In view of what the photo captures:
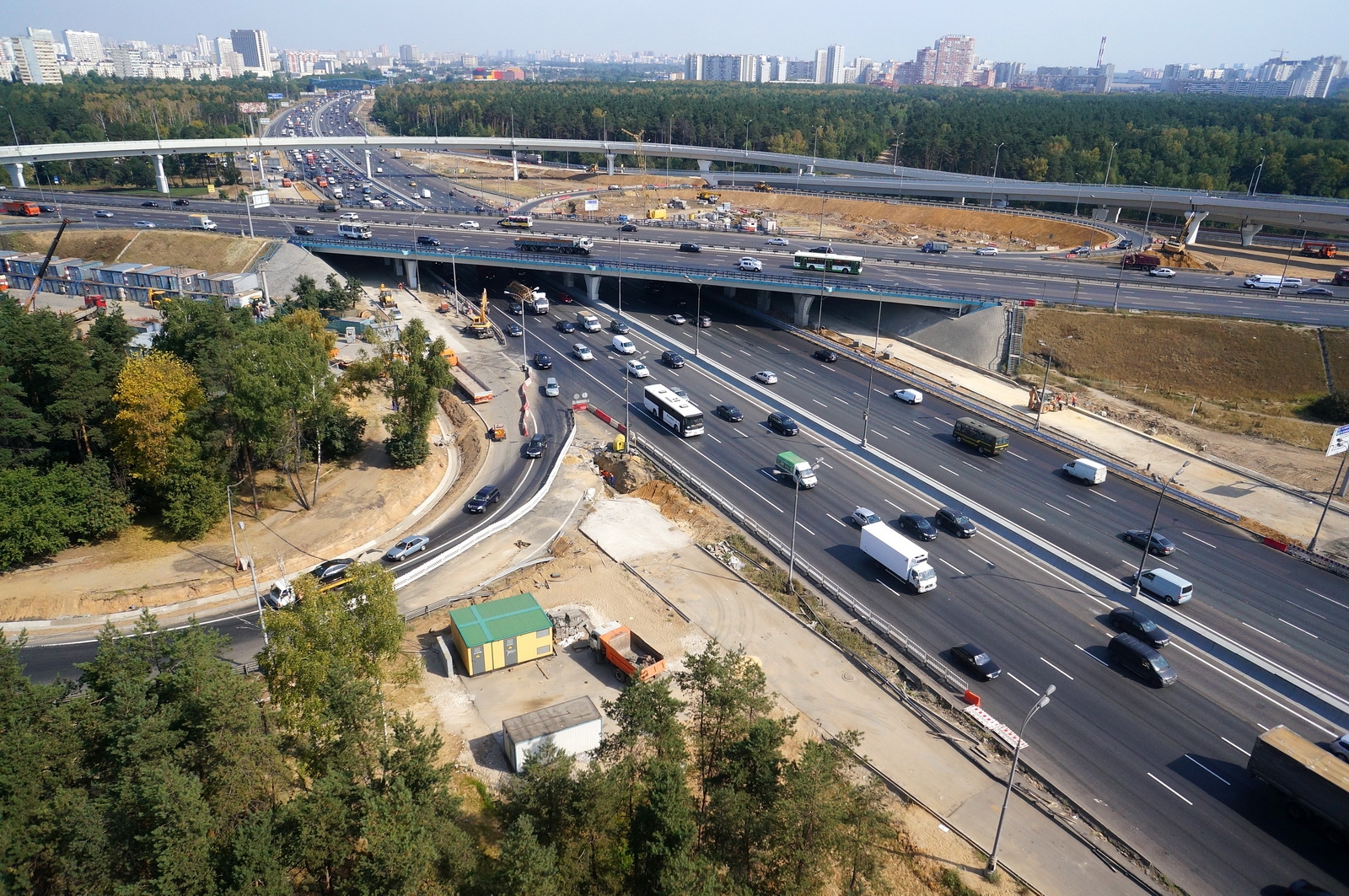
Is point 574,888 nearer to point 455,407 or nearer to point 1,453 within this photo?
point 1,453

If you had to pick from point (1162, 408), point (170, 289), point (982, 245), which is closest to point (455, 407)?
point (170, 289)

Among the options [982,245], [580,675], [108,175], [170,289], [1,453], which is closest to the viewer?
[580,675]

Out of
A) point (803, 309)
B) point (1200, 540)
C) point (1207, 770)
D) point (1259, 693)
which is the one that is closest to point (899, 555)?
point (1207, 770)

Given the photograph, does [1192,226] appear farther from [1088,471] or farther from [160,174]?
[160,174]

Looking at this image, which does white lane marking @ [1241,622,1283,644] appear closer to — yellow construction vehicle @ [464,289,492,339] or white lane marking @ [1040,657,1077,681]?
white lane marking @ [1040,657,1077,681]

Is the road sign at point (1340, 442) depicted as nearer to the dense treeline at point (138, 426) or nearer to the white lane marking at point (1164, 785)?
the white lane marking at point (1164, 785)

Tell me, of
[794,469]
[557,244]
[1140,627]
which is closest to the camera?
[1140,627]

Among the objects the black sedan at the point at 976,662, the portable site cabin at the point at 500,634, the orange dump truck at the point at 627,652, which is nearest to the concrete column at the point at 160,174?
the portable site cabin at the point at 500,634
